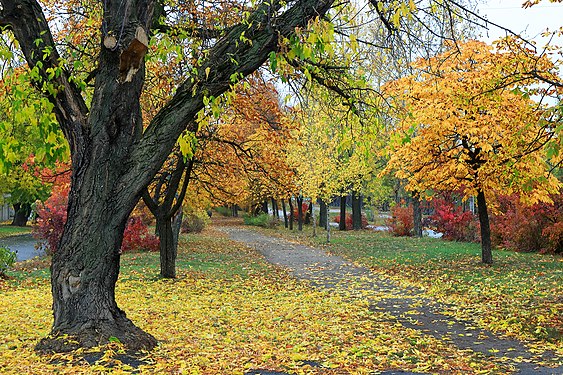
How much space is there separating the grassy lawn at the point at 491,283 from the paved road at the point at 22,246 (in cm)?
1405

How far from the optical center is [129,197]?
5.69 m

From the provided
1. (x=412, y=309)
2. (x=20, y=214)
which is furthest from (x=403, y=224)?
(x=20, y=214)

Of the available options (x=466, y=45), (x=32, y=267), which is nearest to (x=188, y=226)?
(x=32, y=267)

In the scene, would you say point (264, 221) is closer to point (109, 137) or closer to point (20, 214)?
point (20, 214)

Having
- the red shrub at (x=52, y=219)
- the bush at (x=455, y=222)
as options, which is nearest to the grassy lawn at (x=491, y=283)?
the bush at (x=455, y=222)

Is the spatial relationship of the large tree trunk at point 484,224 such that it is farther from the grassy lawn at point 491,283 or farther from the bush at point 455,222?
the bush at point 455,222

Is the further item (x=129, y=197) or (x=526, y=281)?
(x=526, y=281)

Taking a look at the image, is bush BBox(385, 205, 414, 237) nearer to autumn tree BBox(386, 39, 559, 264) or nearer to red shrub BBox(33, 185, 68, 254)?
autumn tree BBox(386, 39, 559, 264)

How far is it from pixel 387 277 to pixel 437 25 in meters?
8.20

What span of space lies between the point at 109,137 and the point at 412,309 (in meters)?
6.16

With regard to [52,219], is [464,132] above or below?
above

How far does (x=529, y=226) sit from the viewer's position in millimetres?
18500

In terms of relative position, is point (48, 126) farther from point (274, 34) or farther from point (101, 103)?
point (274, 34)

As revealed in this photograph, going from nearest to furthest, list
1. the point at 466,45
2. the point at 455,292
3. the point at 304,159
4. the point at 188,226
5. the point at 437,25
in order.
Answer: the point at 437,25
the point at 455,292
the point at 466,45
the point at 304,159
the point at 188,226
